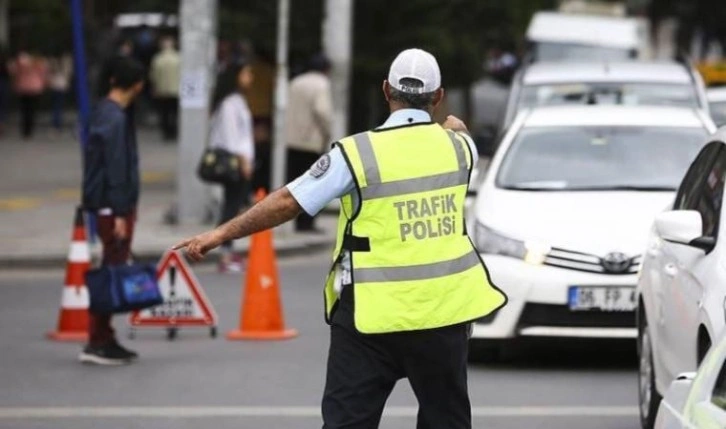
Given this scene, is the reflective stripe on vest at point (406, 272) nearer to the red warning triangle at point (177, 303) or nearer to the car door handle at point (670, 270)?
the car door handle at point (670, 270)

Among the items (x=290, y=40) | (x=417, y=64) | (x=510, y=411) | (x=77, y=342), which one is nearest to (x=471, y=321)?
(x=417, y=64)

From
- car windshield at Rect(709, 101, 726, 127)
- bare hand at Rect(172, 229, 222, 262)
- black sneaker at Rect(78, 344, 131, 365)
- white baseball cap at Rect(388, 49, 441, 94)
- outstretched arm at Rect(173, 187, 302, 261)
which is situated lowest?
black sneaker at Rect(78, 344, 131, 365)

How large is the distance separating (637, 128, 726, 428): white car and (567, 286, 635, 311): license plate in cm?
135

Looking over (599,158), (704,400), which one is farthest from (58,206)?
(704,400)

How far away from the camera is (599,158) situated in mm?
12945

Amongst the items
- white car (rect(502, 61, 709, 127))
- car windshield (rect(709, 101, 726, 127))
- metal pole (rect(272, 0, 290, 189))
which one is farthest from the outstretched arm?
metal pole (rect(272, 0, 290, 189))

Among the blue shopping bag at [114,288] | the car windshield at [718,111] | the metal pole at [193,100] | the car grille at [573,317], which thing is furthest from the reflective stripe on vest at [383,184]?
the metal pole at [193,100]

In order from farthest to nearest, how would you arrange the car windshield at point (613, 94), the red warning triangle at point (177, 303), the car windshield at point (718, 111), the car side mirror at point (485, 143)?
the car windshield at point (718, 111)
the car windshield at point (613, 94)
the car side mirror at point (485, 143)
the red warning triangle at point (177, 303)

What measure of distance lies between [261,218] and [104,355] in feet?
18.7

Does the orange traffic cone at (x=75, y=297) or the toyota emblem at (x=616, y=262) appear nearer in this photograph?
the toyota emblem at (x=616, y=262)

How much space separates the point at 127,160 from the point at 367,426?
558 centimetres

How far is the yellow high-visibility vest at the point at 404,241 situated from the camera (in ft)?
22.1

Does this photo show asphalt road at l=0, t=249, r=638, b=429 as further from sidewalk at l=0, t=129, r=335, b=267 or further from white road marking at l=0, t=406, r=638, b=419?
sidewalk at l=0, t=129, r=335, b=267

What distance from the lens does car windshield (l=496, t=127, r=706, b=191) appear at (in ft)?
41.5
